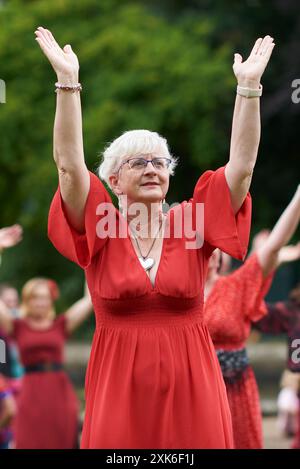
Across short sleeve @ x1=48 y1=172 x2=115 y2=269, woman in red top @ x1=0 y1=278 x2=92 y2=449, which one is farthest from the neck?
woman in red top @ x1=0 y1=278 x2=92 y2=449

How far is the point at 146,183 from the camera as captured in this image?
426cm

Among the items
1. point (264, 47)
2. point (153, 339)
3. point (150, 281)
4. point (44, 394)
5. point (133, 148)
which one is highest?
point (44, 394)

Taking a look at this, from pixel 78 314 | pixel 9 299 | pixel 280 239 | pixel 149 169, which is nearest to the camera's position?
pixel 149 169

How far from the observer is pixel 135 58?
1458 centimetres

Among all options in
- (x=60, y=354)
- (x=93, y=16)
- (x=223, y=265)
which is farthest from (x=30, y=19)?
(x=223, y=265)

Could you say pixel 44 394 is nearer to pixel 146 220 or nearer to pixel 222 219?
pixel 146 220

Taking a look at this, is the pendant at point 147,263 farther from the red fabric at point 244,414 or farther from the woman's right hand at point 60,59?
the red fabric at point 244,414

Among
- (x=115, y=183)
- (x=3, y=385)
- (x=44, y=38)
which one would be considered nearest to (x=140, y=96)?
(x=3, y=385)

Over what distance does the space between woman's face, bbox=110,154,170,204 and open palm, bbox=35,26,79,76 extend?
1.48 ft

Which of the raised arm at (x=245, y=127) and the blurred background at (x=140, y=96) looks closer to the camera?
the raised arm at (x=245, y=127)

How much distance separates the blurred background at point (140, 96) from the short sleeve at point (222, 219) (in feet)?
26.1

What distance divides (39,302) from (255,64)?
461 centimetres

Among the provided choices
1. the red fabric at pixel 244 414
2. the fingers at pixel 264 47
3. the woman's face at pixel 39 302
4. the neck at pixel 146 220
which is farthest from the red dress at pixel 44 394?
the fingers at pixel 264 47

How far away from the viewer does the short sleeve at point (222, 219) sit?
4.15m
